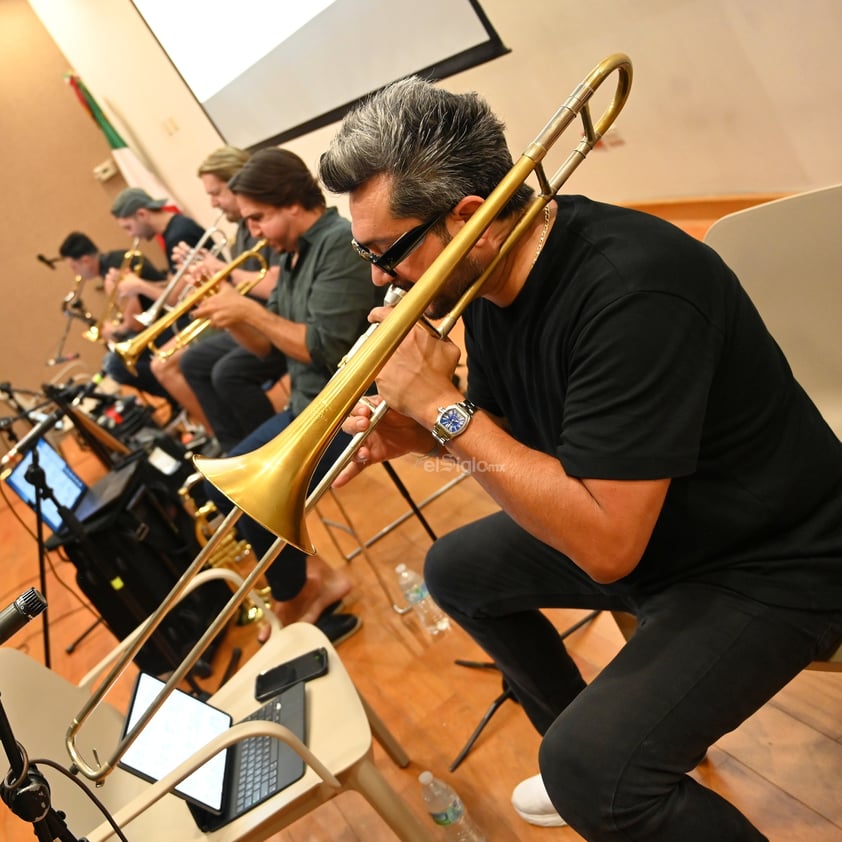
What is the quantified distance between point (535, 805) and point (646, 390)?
38.3 inches

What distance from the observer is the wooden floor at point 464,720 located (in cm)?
133

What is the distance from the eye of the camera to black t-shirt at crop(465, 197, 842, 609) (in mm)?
905

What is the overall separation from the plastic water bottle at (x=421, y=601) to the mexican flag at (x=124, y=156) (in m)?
4.78

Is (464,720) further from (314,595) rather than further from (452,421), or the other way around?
(452,421)

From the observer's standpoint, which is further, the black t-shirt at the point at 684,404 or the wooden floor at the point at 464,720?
the wooden floor at the point at 464,720

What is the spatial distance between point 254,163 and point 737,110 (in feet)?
4.67

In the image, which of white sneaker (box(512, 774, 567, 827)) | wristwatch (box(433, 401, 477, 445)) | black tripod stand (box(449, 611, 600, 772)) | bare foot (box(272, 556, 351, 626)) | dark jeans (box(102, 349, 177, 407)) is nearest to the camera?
wristwatch (box(433, 401, 477, 445))

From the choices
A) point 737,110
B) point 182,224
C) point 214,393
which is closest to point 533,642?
point 737,110

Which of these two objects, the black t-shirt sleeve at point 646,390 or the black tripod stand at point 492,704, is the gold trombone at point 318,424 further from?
the black tripod stand at point 492,704

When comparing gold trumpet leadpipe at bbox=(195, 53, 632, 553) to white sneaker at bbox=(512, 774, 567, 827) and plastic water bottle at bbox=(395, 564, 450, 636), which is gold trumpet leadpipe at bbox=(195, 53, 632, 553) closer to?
white sneaker at bbox=(512, 774, 567, 827)

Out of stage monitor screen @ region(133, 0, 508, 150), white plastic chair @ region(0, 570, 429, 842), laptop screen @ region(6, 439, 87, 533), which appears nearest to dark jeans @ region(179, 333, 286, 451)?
laptop screen @ region(6, 439, 87, 533)

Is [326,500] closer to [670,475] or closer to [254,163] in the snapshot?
[254,163]

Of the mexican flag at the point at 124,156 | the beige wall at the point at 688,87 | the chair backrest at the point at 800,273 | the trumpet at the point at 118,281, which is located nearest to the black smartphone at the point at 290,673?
the chair backrest at the point at 800,273

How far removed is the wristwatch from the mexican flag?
5.69 meters
